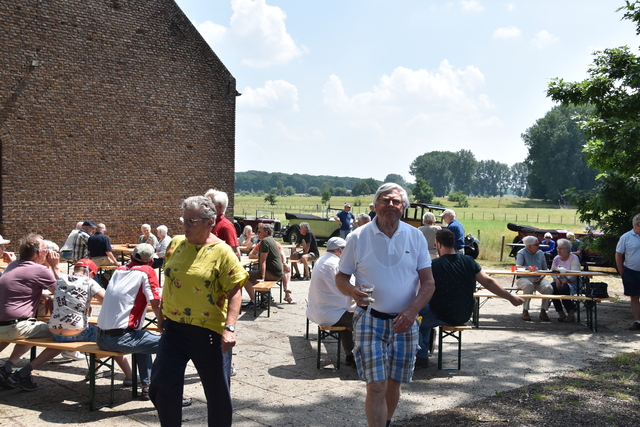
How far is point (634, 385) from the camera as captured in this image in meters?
6.21

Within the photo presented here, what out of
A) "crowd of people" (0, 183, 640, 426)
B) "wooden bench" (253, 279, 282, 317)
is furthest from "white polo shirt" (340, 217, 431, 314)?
"wooden bench" (253, 279, 282, 317)

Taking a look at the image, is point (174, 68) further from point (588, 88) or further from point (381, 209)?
point (381, 209)

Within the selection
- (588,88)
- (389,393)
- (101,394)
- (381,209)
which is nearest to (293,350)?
(101,394)

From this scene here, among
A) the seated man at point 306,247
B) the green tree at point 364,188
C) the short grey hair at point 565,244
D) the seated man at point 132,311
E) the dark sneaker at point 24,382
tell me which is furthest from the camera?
the green tree at point 364,188

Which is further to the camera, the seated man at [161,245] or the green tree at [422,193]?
the green tree at [422,193]

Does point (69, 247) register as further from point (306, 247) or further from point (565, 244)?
point (565, 244)

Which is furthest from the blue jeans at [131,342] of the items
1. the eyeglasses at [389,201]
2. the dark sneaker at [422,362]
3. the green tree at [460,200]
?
the green tree at [460,200]

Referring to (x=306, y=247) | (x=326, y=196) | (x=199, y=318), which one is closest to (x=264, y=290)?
(x=306, y=247)

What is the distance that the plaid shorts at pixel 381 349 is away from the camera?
4121 mm

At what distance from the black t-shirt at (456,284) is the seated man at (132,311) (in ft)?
9.33

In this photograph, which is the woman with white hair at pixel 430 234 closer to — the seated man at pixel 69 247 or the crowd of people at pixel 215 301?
the crowd of people at pixel 215 301

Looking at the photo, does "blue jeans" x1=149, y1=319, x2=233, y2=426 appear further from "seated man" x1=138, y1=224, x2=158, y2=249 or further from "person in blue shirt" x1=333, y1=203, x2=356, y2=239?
"person in blue shirt" x1=333, y1=203, x2=356, y2=239

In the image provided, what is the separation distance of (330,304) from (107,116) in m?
14.3

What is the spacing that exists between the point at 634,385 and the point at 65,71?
1693 cm
